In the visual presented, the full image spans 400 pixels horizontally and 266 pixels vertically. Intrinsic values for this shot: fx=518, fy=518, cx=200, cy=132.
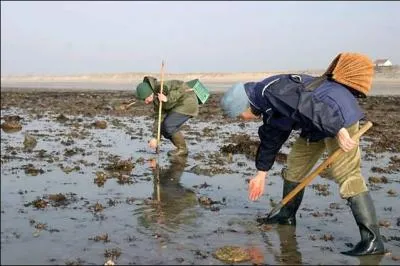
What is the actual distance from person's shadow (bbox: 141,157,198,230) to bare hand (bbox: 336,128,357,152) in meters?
2.16

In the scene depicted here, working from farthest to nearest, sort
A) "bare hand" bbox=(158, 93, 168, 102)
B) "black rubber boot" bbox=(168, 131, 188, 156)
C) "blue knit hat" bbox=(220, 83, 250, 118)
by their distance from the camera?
1. "black rubber boot" bbox=(168, 131, 188, 156)
2. "bare hand" bbox=(158, 93, 168, 102)
3. "blue knit hat" bbox=(220, 83, 250, 118)

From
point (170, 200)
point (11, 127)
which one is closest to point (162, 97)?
point (170, 200)

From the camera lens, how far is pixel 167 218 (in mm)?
6199

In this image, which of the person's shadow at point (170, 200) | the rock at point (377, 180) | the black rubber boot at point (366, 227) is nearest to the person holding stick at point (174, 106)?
the person's shadow at point (170, 200)

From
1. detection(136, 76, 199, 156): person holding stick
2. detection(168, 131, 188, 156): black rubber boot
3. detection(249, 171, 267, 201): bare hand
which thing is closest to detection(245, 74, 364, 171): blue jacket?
detection(249, 171, 267, 201): bare hand

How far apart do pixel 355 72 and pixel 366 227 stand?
1489mm

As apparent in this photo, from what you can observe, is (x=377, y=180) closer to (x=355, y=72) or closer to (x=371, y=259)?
(x=371, y=259)

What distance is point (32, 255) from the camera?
4.71 meters

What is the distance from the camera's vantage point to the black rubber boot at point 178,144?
10773 millimetres

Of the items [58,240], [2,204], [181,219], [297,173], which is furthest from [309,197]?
[2,204]

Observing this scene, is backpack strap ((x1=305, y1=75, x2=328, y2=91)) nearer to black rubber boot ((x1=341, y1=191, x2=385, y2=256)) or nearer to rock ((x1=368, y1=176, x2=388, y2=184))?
black rubber boot ((x1=341, y1=191, x2=385, y2=256))

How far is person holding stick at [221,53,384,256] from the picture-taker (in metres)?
4.68

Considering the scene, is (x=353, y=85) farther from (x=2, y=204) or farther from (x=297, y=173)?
(x=2, y=204)

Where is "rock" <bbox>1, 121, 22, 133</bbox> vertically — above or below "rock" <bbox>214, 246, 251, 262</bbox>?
below
